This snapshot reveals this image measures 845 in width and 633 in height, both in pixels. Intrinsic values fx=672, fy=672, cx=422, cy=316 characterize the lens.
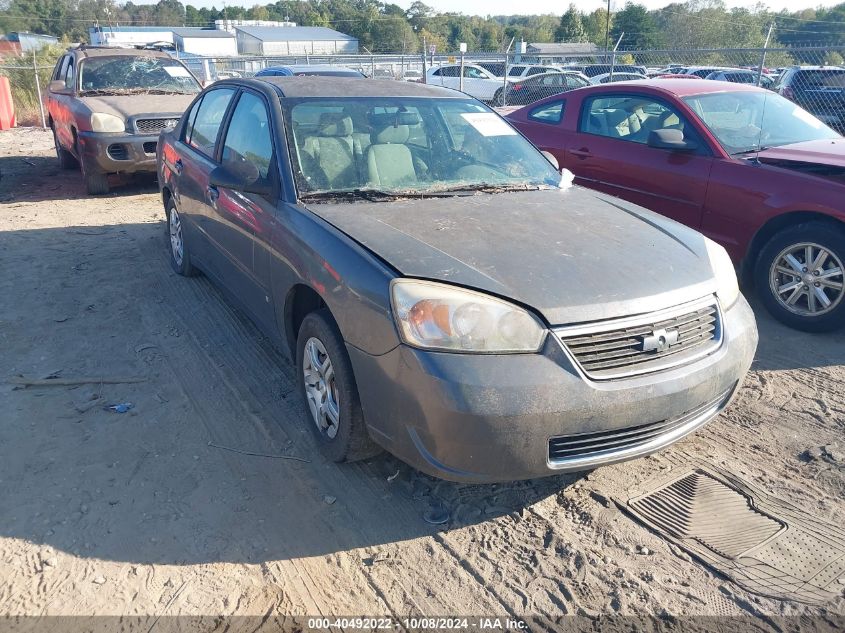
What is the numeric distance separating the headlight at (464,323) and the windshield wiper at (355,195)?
3.53 ft

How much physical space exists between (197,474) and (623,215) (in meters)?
2.56

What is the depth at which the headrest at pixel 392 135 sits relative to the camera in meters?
3.86

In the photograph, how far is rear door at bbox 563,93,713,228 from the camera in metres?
5.55

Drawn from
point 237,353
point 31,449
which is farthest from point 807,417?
point 31,449

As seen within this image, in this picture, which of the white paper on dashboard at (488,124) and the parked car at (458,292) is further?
the white paper on dashboard at (488,124)

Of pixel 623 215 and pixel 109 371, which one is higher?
pixel 623 215

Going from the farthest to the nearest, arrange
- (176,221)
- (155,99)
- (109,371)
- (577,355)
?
(155,99)
(176,221)
(109,371)
(577,355)

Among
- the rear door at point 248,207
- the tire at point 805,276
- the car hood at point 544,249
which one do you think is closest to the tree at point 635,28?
the tire at point 805,276

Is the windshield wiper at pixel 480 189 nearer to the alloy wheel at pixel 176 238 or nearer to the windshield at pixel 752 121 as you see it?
the windshield at pixel 752 121

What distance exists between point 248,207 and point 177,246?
231 centimetres

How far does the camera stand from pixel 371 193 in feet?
11.8

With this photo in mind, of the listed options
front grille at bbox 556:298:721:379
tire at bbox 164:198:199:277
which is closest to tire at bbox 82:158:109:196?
tire at bbox 164:198:199:277

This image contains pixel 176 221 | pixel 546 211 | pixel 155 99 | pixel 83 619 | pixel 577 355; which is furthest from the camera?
pixel 155 99

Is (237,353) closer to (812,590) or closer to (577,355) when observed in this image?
(577,355)
